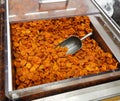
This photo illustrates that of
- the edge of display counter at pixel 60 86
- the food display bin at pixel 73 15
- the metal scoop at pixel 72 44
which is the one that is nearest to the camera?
the edge of display counter at pixel 60 86

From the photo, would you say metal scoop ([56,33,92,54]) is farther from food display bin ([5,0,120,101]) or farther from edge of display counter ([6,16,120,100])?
edge of display counter ([6,16,120,100])

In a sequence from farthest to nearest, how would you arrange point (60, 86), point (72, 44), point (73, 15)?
1. point (73, 15)
2. point (72, 44)
3. point (60, 86)

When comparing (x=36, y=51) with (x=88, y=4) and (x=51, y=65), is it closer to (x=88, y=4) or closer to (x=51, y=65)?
(x=51, y=65)

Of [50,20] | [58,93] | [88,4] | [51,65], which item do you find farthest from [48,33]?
[58,93]

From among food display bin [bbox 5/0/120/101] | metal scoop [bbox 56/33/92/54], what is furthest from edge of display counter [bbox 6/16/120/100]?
metal scoop [bbox 56/33/92/54]

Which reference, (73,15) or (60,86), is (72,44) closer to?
(73,15)

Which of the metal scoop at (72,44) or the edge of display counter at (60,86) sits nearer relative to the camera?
the edge of display counter at (60,86)

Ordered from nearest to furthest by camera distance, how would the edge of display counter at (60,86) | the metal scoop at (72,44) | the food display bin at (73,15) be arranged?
the edge of display counter at (60,86) < the food display bin at (73,15) < the metal scoop at (72,44)

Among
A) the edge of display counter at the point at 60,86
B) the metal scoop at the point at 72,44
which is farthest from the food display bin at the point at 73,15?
the metal scoop at the point at 72,44

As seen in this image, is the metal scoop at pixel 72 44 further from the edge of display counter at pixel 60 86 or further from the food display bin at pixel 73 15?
the edge of display counter at pixel 60 86

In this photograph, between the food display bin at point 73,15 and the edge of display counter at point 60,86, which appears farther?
the food display bin at point 73,15

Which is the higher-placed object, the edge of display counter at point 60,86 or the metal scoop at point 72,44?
the metal scoop at point 72,44

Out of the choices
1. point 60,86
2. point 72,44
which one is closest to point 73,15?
point 72,44
